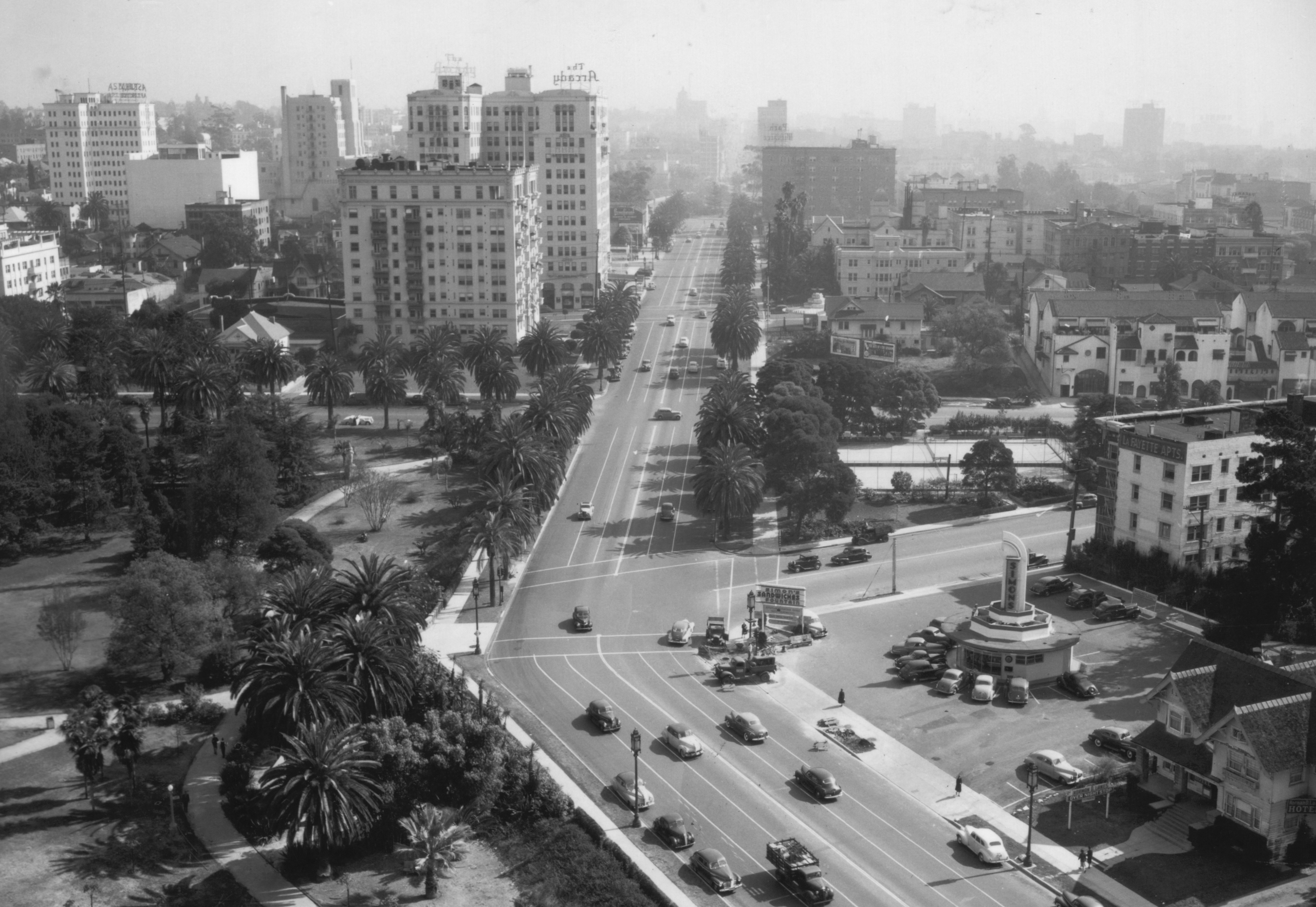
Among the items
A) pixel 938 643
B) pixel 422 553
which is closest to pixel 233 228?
pixel 422 553

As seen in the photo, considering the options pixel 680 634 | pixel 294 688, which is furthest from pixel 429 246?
pixel 294 688

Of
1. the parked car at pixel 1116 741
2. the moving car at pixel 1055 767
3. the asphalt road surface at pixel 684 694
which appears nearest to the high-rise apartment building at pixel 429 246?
the asphalt road surface at pixel 684 694

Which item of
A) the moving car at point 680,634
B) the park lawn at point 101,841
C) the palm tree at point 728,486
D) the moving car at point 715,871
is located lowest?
the park lawn at point 101,841

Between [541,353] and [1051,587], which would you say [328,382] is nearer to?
[541,353]

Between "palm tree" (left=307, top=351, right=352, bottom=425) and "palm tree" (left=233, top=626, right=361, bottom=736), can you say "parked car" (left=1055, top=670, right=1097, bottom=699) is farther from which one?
"palm tree" (left=307, top=351, right=352, bottom=425)

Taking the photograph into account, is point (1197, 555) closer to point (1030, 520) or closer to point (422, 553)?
point (1030, 520)

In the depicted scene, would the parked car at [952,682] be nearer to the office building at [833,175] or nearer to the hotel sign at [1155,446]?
the hotel sign at [1155,446]
